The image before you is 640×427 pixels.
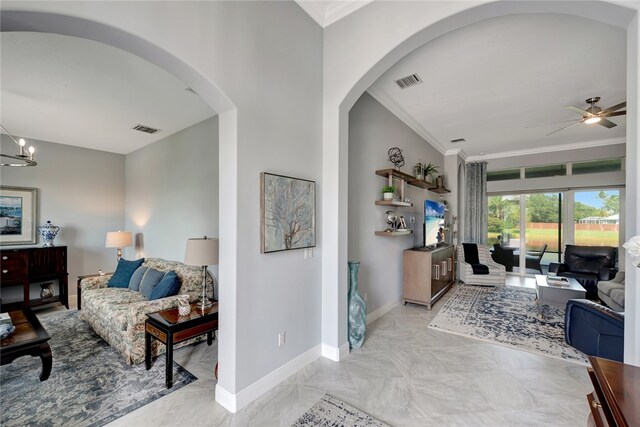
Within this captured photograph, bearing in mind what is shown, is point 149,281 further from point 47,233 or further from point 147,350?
point 47,233

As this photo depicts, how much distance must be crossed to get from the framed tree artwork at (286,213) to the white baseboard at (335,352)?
1.05 meters

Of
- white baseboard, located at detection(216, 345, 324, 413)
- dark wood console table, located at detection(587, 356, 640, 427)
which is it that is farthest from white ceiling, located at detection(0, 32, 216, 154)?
dark wood console table, located at detection(587, 356, 640, 427)

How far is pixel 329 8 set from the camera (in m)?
2.66

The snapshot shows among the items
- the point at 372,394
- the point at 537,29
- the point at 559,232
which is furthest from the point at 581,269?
the point at 372,394

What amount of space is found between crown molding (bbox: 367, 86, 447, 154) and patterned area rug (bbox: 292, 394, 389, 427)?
3425 millimetres

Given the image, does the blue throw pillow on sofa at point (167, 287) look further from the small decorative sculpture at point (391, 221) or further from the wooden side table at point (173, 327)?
the small decorative sculpture at point (391, 221)

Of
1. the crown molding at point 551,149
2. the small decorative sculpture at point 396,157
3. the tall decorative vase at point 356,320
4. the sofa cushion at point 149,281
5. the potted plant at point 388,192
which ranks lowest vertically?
the tall decorative vase at point 356,320

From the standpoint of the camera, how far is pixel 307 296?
8.53 feet

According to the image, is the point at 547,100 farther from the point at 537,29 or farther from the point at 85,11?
the point at 85,11

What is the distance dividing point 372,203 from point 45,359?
3627 mm

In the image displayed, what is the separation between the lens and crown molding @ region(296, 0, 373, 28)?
253 cm

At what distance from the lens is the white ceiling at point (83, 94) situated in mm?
2377

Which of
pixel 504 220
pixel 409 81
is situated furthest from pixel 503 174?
pixel 409 81

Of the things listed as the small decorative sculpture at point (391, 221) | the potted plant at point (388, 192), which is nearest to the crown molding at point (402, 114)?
the potted plant at point (388, 192)
